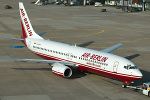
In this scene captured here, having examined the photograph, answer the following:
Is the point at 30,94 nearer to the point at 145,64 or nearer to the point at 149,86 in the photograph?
the point at 149,86

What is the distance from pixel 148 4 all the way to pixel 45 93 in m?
125

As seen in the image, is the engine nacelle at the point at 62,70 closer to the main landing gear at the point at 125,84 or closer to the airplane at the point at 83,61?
the airplane at the point at 83,61

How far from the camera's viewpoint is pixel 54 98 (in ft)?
114

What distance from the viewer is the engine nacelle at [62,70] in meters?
41.2

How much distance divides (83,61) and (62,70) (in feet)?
11.7

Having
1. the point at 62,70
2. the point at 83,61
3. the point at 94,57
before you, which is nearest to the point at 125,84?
the point at 94,57

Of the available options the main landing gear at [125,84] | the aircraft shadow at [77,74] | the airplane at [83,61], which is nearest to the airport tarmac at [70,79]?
the aircraft shadow at [77,74]

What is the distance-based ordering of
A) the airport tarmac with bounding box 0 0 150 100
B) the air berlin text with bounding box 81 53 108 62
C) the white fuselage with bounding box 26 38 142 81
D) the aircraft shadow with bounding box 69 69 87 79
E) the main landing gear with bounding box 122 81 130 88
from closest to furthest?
1. the airport tarmac with bounding box 0 0 150 100
2. the white fuselage with bounding box 26 38 142 81
3. the main landing gear with bounding box 122 81 130 88
4. the air berlin text with bounding box 81 53 108 62
5. the aircraft shadow with bounding box 69 69 87 79

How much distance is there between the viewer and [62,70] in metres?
41.2

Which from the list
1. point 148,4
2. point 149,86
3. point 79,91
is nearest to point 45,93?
point 79,91

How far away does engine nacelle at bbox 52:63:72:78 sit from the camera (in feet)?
135

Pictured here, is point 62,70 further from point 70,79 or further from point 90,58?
point 90,58

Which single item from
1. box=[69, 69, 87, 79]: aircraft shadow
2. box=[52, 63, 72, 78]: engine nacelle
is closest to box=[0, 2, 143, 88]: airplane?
box=[52, 63, 72, 78]: engine nacelle

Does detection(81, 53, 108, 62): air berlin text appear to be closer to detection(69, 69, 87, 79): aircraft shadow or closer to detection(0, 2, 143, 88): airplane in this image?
detection(0, 2, 143, 88): airplane
